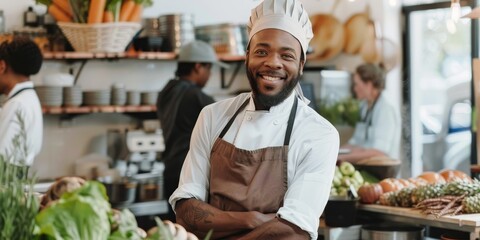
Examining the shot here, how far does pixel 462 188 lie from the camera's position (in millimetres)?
4289

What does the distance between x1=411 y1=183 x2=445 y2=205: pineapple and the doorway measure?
3.30m

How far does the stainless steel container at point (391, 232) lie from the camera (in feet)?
14.1

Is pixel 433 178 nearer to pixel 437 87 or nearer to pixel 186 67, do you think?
pixel 186 67

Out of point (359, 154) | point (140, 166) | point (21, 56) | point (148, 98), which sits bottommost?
point (140, 166)

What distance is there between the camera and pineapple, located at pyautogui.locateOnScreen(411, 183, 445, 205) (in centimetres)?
431

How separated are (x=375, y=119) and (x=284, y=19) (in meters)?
4.59

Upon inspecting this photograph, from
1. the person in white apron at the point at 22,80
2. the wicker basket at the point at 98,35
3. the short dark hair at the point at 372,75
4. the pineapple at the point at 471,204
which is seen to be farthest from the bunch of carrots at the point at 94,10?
the pineapple at the point at 471,204

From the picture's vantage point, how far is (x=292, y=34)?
2965 millimetres

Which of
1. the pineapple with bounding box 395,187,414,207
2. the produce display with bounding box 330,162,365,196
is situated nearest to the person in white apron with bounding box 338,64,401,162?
the produce display with bounding box 330,162,365,196

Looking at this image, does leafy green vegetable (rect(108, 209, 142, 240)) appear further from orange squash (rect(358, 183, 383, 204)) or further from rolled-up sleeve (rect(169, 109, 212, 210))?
orange squash (rect(358, 183, 383, 204))

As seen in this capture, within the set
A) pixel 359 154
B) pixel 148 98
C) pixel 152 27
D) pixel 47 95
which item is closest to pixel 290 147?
pixel 359 154

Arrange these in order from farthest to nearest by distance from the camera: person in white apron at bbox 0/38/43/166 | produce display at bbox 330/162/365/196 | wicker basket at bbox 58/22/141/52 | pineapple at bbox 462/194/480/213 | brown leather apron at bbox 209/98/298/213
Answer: wicker basket at bbox 58/22/141/52
person in white apron at bbox 0/38/43/166
produce display at bbox 330/162/365/196
pineapple at bbox 462/194/480/213
brown leather apron at bbox 209/98/298/213

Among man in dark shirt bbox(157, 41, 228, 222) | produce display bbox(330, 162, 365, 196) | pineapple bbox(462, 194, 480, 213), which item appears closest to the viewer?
pineapple bbox(462, 194, 480, 213)

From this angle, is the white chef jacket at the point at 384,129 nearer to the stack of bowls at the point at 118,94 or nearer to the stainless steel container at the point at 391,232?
the stack of bowls at the point at 118,94
